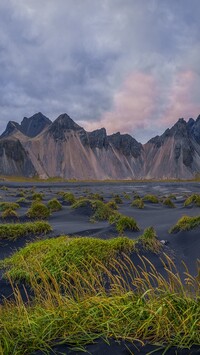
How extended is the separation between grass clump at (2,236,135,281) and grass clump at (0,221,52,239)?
149 inches

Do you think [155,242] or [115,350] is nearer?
[115,350]

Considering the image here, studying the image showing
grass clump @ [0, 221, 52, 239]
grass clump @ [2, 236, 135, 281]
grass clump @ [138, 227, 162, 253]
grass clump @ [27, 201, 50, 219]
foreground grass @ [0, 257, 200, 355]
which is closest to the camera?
foreground grass @ [0, 257, 200, 355]

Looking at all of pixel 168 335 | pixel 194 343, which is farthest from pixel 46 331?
pixel 194 343

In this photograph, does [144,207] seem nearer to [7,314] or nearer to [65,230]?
[65,230]

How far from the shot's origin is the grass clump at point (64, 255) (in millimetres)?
10930

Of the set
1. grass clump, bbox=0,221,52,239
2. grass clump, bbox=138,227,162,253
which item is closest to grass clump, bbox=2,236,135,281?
grass clump, bbox=138,227,162,253

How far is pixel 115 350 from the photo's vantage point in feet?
15.0

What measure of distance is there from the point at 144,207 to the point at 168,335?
28.4m

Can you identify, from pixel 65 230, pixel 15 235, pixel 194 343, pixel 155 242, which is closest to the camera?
pixel 194 343

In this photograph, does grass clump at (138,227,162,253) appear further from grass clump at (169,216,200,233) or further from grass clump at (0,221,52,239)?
grass clump at (0,221,52,239)

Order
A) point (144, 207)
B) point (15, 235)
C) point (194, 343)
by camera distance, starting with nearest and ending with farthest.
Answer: point (194, 343)
point (15, 235)
point (144, 207)

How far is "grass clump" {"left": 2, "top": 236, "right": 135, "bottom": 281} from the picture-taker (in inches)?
430

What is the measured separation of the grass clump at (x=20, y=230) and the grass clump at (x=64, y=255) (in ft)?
12.4

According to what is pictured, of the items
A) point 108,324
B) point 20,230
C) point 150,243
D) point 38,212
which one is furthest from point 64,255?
point 38,212
